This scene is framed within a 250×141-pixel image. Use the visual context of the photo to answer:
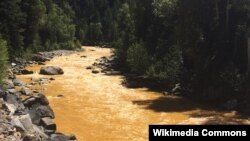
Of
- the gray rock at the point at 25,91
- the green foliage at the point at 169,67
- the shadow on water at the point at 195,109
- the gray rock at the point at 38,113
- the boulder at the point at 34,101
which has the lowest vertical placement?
the shadow on water at the point at 195,109

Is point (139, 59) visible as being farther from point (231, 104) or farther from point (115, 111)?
point (115, 111)

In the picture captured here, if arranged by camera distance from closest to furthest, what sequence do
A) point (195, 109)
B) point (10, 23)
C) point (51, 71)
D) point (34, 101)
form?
1. point (34, 101)
2. point (195, 109)
3. point (51, 71)
4. point (10, 23)

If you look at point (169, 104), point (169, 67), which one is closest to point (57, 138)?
point (169, 104)

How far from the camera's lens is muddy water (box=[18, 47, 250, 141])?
1206 inches

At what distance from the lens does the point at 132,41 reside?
60.6m

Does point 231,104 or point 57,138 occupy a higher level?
point 57,138

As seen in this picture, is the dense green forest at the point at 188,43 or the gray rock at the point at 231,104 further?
the dense green forest at the point at 188,43

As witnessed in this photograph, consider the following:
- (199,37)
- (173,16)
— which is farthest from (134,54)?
(199,37)

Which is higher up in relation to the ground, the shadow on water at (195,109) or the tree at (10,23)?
the tree at (10,23)

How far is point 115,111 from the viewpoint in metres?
36.7

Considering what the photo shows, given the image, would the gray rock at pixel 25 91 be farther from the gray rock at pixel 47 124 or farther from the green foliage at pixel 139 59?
the green foliage at pixel 139 59

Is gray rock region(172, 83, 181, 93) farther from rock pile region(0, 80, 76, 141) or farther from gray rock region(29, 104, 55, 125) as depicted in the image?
gray rock region(29, 104, 55, 125)

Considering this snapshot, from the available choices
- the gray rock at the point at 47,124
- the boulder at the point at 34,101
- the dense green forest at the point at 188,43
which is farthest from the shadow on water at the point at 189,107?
the gray rock at the point at 47,124

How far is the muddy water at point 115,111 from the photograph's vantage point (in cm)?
3064
